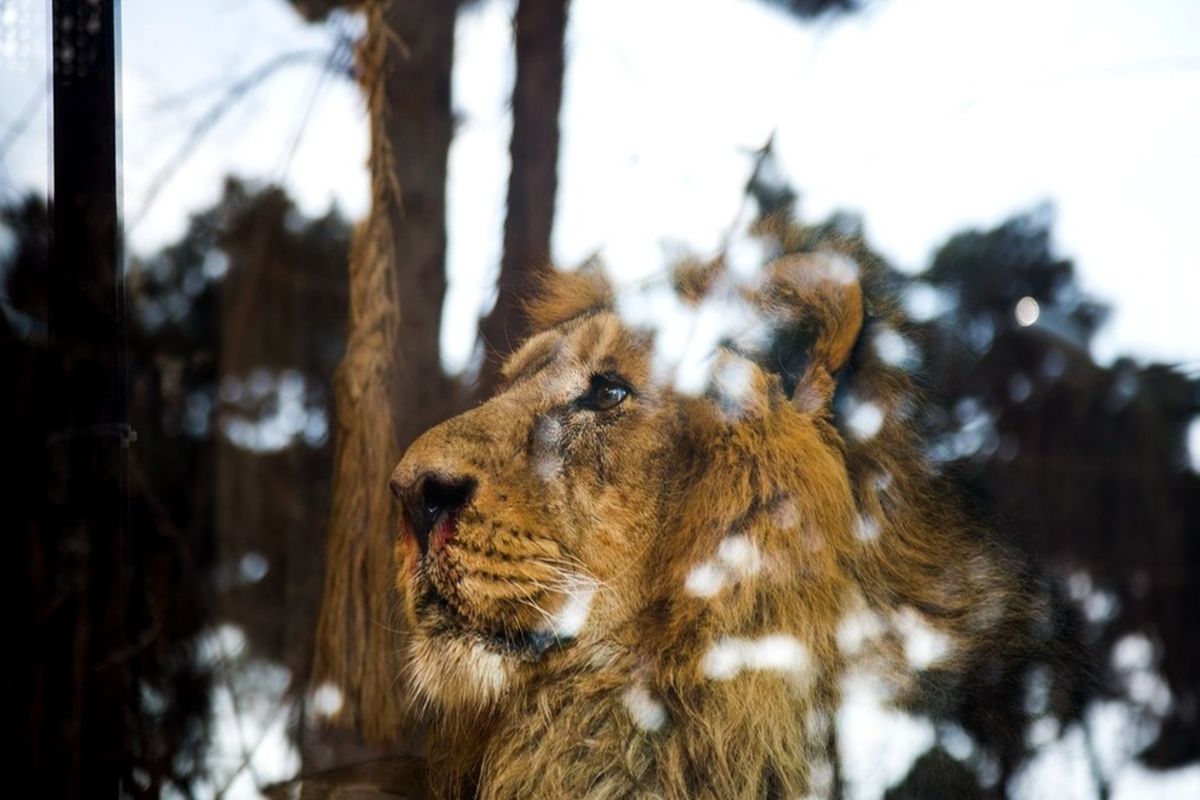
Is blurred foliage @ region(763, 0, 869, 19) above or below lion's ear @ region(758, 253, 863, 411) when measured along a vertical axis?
above

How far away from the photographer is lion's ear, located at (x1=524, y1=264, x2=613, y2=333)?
120 cm

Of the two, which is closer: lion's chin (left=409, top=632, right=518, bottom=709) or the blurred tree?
the blurred tree

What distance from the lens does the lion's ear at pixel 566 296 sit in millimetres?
1197

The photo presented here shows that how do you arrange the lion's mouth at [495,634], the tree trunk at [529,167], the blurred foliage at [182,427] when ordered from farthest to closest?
the blurred foliage at [182,427], the tree trunk at [529,167], the lion's mouth at [495,634]

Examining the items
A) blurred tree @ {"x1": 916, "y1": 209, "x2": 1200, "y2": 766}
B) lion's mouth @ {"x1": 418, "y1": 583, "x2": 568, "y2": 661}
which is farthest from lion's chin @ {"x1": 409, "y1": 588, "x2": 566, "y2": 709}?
blurred tree @ {"x1": 916, "y1": 209, "x2": 1200, "y2": 766}

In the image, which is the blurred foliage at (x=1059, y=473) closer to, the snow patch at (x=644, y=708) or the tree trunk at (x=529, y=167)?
the snow patch at (x=644, y=708)

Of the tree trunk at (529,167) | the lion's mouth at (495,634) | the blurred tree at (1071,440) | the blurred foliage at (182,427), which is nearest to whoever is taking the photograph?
the blurred tree at (1071,440)

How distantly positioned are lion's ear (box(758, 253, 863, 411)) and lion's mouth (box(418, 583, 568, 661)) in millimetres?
374

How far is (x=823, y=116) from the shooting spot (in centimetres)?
112

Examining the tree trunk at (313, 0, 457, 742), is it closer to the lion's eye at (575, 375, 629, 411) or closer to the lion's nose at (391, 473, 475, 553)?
the lion's nose at (391, 473, 475, 553)

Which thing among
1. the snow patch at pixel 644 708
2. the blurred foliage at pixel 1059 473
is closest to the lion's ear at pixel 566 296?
the blurred foliage at pixel 1059 473

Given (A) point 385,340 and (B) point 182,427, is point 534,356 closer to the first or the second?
(A) point 385,340

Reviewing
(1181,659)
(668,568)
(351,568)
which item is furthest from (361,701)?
(1181,659)

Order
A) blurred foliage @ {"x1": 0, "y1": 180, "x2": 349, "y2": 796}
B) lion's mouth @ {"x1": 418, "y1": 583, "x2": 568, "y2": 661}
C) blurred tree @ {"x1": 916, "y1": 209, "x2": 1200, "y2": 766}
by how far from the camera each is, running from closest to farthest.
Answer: blurred tree @ {"x1": 916, "y1": 209, "x2": 1200, "y2": 766}, lion's mouth @ {"x1": 418, "y1": 583, "x2": 568, "y2": 661}, blurred foliage @ {"x1": 0, "y1": 180, "x2": 349, "y2": 796}
